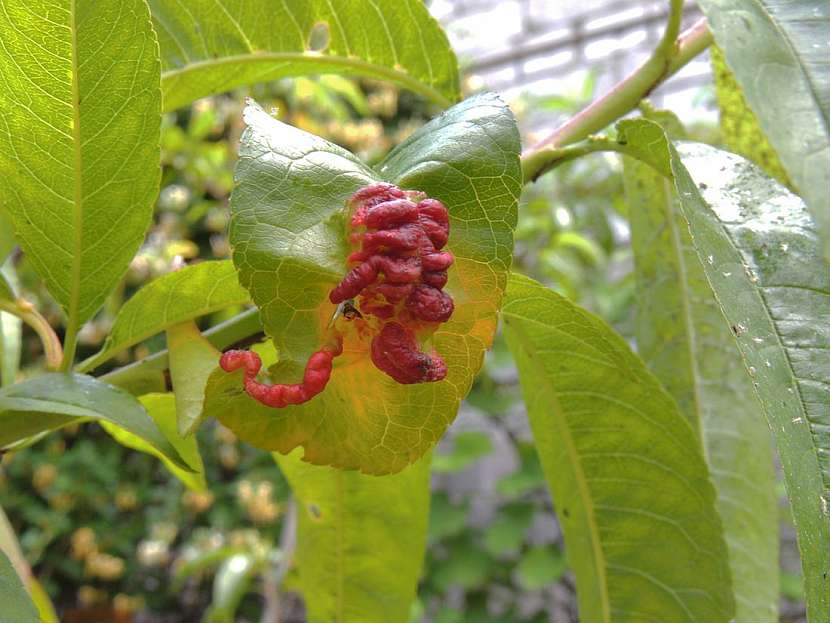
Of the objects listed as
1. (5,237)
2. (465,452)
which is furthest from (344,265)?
(465,452)

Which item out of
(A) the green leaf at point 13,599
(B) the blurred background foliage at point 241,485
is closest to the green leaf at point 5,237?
(A) the green leaf at point 13,599

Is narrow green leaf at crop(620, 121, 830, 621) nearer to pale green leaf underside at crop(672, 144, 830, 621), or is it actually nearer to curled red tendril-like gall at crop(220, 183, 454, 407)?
pale green leaf underside at crop(672, 144, 830, 621)

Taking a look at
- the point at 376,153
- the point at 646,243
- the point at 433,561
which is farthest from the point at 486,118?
the point at 433,561

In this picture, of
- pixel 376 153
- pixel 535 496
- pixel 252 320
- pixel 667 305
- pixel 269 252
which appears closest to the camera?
pixel 269 252

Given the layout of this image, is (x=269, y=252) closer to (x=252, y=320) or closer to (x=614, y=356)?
(x=252, y=320)

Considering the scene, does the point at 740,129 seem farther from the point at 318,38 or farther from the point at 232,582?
the point at 232,582

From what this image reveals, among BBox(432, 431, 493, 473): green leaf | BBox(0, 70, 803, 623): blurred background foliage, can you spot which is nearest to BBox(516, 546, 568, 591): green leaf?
BBox(0, 70, 803, 623): blurred background foliage
